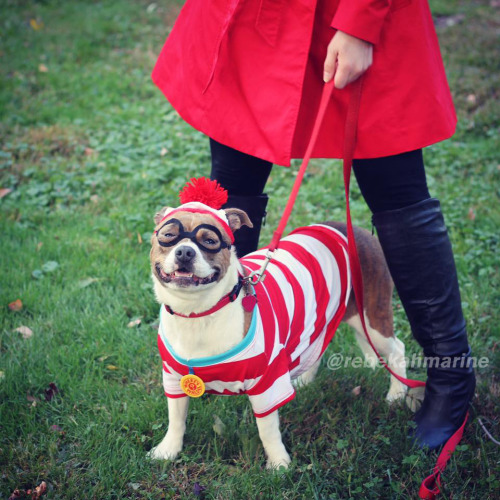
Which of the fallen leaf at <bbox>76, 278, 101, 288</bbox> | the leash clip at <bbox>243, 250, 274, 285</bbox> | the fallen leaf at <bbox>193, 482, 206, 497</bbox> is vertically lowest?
Result: the fallen leaf at <bbox>193, 482, 206, 497</bbox>

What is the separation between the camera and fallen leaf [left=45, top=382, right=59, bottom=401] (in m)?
2.67

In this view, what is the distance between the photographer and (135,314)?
130 inches

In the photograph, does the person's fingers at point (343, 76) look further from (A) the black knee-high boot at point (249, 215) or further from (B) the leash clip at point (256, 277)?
(A) the black knee-high boot at point (249, 215)

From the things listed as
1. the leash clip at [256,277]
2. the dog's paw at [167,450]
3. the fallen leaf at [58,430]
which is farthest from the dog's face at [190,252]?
the fallen leaf at [58,430]

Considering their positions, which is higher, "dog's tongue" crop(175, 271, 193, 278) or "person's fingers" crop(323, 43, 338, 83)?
"person's fingers" crop(323, 43, 338, 83)

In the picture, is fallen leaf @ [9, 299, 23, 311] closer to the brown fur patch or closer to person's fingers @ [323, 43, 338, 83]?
the brown fur patch

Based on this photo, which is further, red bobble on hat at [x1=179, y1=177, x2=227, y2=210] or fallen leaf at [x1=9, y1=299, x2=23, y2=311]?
fallen leaf at [x1=9, y1=299, x2=23, y2=311]

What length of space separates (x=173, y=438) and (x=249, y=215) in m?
1.09

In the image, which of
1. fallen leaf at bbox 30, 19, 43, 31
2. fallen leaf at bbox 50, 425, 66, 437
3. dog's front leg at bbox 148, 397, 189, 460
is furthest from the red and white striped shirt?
fallen leaf at bbox 30, 19, 43, 31

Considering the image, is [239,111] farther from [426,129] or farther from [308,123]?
[426,129]

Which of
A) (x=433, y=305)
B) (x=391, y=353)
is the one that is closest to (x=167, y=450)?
(x=391, y=353)

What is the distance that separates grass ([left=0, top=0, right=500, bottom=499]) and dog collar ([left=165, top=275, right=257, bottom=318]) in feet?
2.31

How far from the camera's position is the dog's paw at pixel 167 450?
2371 millimetres

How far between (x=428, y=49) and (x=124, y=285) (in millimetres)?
2386
